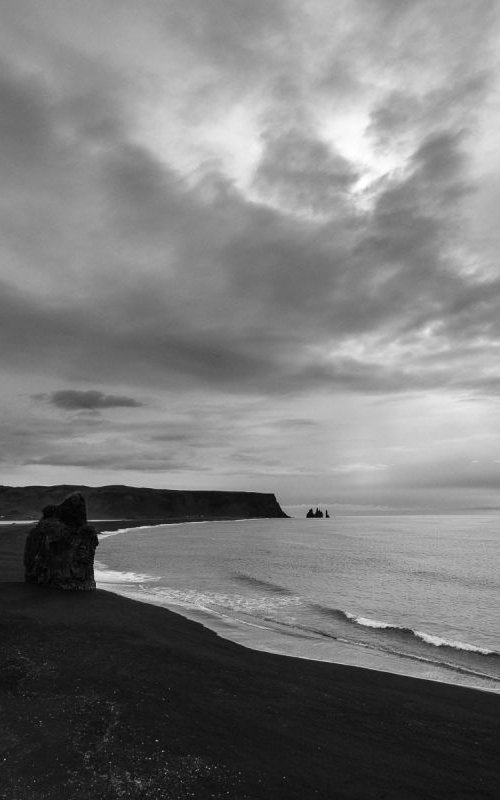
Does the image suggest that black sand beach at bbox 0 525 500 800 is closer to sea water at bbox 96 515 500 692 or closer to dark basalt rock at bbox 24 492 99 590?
sea water at bbox 96 515 500 692

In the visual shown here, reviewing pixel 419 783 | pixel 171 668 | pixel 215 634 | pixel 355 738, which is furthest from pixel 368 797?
pixel 215 634

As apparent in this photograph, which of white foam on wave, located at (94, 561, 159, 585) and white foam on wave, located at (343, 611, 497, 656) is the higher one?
white foam on wave, located at (343, 611, 497, 656)

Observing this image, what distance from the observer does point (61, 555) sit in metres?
32.7

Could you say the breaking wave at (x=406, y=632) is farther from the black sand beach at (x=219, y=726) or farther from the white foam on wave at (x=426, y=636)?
the black sand beach at (x=219, y=726)

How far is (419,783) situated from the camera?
1046 centimetres

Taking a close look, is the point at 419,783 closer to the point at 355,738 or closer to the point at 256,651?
the point at 355,738

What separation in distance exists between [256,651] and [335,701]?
6902 millimetres

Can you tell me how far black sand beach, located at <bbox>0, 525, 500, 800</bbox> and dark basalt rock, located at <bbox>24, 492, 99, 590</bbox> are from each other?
12187 millimetres

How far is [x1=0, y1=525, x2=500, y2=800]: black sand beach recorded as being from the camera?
10.0 m

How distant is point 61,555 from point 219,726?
24.0m

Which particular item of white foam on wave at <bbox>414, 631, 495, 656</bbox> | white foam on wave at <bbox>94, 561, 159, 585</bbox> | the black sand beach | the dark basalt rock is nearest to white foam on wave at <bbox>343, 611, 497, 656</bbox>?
white foam on wave at <bbox>414, 631, 495, 656</bbox>

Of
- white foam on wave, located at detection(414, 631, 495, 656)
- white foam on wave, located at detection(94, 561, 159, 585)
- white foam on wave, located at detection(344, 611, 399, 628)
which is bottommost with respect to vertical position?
white foam on wave, located at detection(94, 561, 159, 585)

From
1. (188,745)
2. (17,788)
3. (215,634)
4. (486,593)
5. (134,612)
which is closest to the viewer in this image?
Answer: (17,788)

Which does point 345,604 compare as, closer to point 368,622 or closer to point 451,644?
point 368,622
